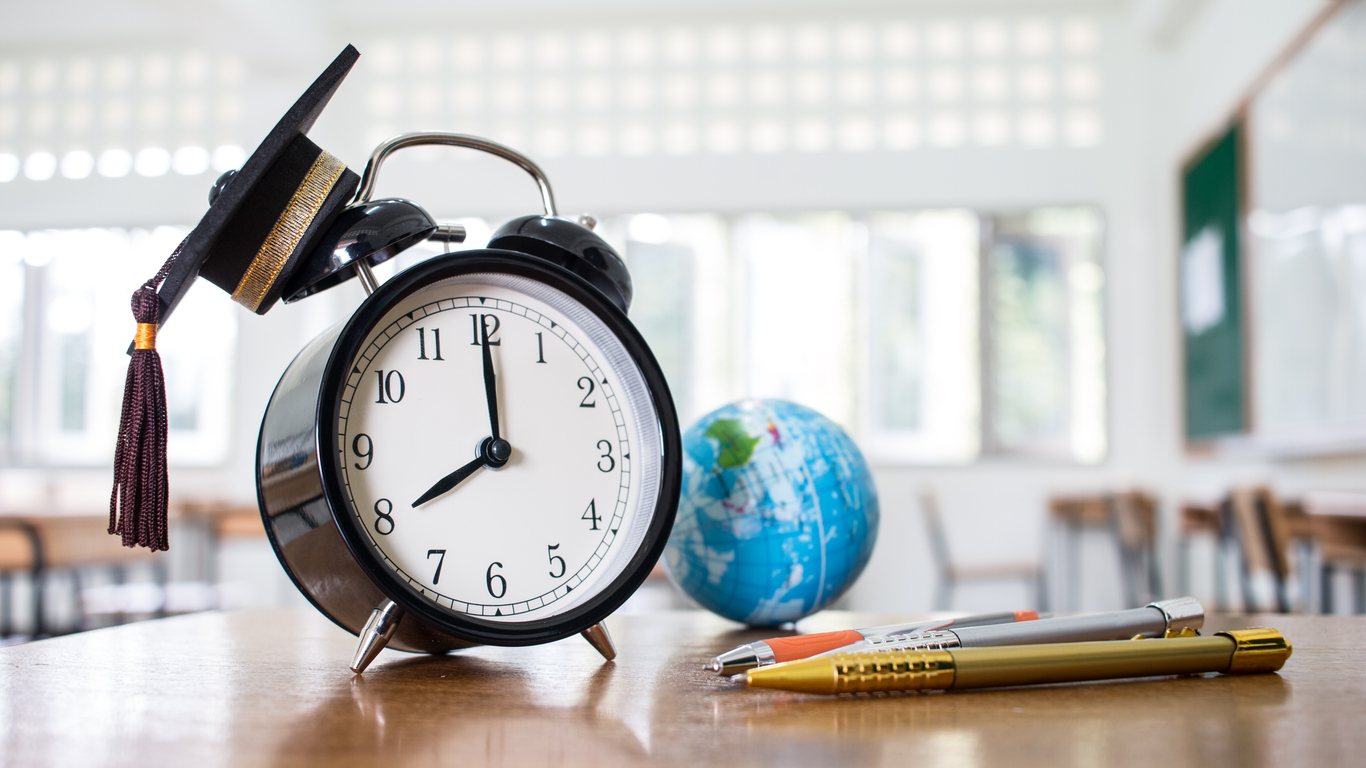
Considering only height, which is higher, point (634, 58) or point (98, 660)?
point (634, 58)

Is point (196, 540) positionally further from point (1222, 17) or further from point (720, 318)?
point (1222, 17)

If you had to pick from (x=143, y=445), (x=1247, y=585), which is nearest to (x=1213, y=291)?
(x=1247, y=585)

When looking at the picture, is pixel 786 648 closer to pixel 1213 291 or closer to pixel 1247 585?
pixel 1247 585

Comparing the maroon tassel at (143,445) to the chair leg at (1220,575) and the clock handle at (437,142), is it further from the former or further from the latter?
the chair leg at (1220,575)

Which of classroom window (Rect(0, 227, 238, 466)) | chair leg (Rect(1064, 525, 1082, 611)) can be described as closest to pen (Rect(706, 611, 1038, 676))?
chair leg (Rect(1064, 525, 1082, 611))

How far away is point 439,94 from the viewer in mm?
5789

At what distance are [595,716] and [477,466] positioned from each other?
19 centimetres

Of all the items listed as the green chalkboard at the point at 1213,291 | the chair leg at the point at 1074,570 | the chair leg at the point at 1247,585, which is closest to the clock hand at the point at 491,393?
the chair leg at the point at 1247,585

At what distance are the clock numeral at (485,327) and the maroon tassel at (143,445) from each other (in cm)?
16

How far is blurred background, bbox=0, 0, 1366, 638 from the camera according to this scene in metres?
5.22

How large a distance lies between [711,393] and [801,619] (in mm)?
A: 4796

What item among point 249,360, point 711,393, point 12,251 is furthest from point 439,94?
point 12,251

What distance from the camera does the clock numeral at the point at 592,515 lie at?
1.92 feet

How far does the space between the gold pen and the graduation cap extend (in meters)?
0.35
